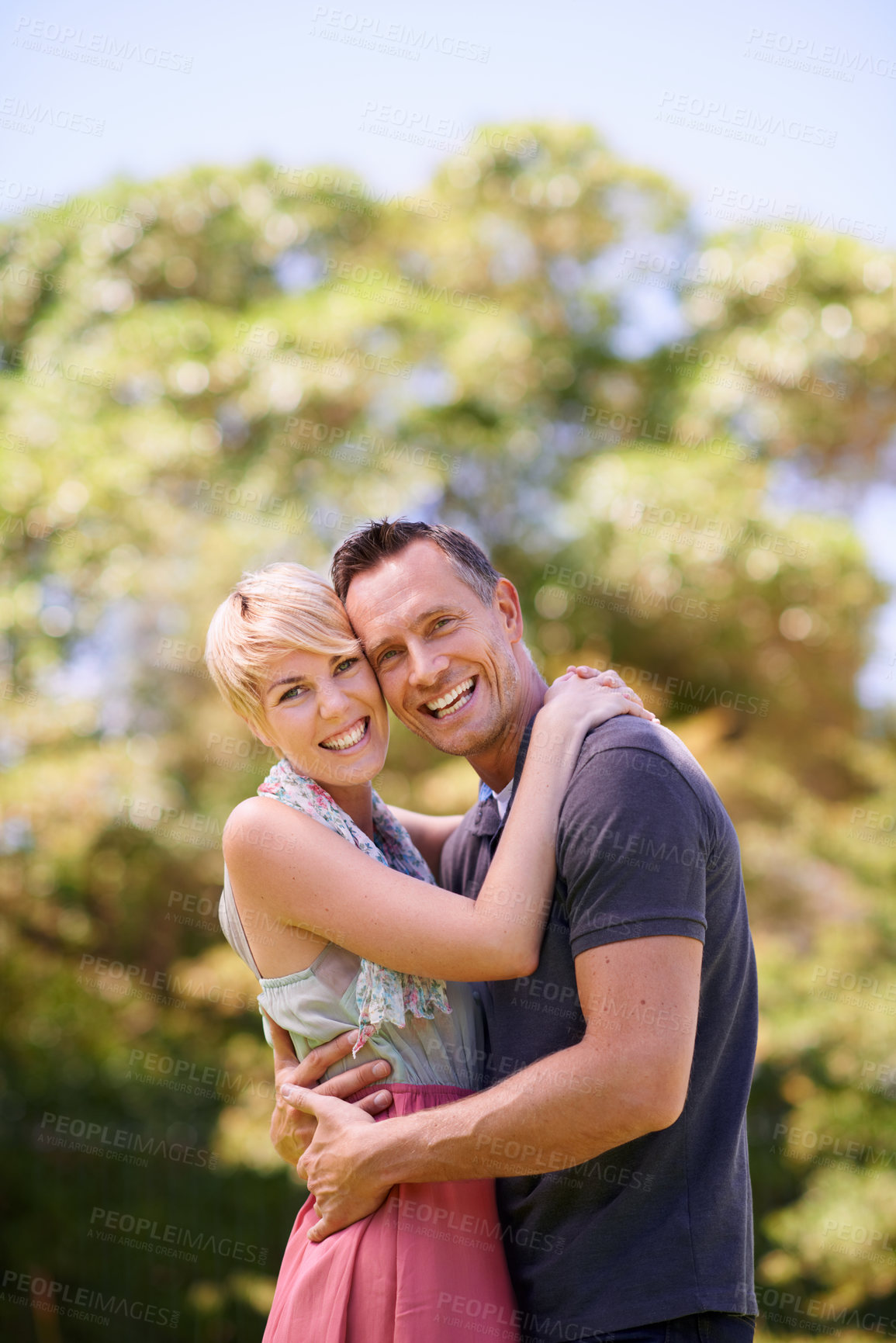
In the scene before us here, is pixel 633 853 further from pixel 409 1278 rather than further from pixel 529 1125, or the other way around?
pixel 409 1278

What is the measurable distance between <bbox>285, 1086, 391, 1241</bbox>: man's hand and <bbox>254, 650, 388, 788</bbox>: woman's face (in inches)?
23.4

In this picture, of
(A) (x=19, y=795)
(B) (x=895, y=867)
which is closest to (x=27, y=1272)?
(A) (x=19, y=795)

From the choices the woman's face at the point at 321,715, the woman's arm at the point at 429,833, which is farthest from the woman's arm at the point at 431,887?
the woman's arm at the point at 429,833

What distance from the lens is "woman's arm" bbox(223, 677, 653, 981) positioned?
172cm

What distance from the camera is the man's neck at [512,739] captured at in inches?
84.5

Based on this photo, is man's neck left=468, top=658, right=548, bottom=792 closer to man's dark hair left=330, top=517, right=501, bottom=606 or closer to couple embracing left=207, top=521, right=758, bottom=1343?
couple embracing left=207, top=521, right=758, bottom=1343

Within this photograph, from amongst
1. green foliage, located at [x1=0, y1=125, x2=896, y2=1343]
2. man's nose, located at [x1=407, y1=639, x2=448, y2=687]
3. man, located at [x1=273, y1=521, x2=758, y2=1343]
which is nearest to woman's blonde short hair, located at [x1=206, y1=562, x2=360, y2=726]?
man's nose, located at [x1=407, y1=639, x2=448, y2=687]

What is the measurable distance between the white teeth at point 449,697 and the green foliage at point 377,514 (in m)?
3.90

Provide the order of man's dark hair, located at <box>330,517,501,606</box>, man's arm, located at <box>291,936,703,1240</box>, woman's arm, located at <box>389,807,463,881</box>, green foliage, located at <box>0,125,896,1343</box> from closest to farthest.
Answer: man's arm, located at <box>291,936,703,1240</box>, man's dark hair, located at <box>330,517,501,606</box>, woman's arm, located at <box>389,807,463,881</box>, green foliage, located at <box>0,125,896,1343</box>

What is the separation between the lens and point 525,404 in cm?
709

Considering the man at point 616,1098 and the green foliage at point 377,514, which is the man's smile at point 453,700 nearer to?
the man at point 616,1098

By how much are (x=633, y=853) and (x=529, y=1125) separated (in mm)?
443

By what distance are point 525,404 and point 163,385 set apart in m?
2.38

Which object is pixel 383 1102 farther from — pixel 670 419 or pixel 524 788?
pixel 670 419
